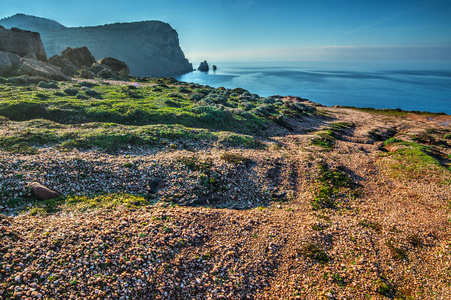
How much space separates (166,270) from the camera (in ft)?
32.9

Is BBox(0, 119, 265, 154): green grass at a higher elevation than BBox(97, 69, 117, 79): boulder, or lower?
lower

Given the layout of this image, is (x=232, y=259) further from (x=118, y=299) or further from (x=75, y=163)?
(x=75, y=163)

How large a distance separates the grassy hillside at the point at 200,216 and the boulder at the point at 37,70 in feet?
68.5

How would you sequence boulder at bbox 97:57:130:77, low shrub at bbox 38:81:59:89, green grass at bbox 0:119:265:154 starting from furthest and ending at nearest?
boulder at bbox 97:57:130:77, low shrub at bbox 38:81:59:89, green grass at bbox 0:119:265:154

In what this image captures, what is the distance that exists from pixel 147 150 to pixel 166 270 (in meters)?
13.6

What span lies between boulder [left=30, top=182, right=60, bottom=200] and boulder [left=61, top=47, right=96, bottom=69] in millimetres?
75251

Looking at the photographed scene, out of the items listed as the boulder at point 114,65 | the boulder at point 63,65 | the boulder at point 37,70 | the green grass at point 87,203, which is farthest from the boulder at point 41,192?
the boulder at point 114,65

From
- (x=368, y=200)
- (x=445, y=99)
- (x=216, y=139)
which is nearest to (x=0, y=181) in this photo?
→ (x=216, y=139)

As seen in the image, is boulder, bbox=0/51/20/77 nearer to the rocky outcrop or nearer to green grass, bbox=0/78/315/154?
the rocky outcrop

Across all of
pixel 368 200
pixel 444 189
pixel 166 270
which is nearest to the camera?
pixel 166 270

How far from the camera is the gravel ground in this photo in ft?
30.2

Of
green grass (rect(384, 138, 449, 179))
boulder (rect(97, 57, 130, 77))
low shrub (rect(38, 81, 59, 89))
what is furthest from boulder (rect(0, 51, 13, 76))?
green grass (rect(384, 138, 449, 179))

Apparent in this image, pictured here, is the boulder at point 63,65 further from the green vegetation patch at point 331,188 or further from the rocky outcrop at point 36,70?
the green vegetation patch at point 331,188

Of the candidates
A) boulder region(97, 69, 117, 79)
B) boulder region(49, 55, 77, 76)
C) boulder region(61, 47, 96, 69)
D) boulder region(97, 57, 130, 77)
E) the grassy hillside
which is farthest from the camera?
boulder region(97, 57, 130, 77)
